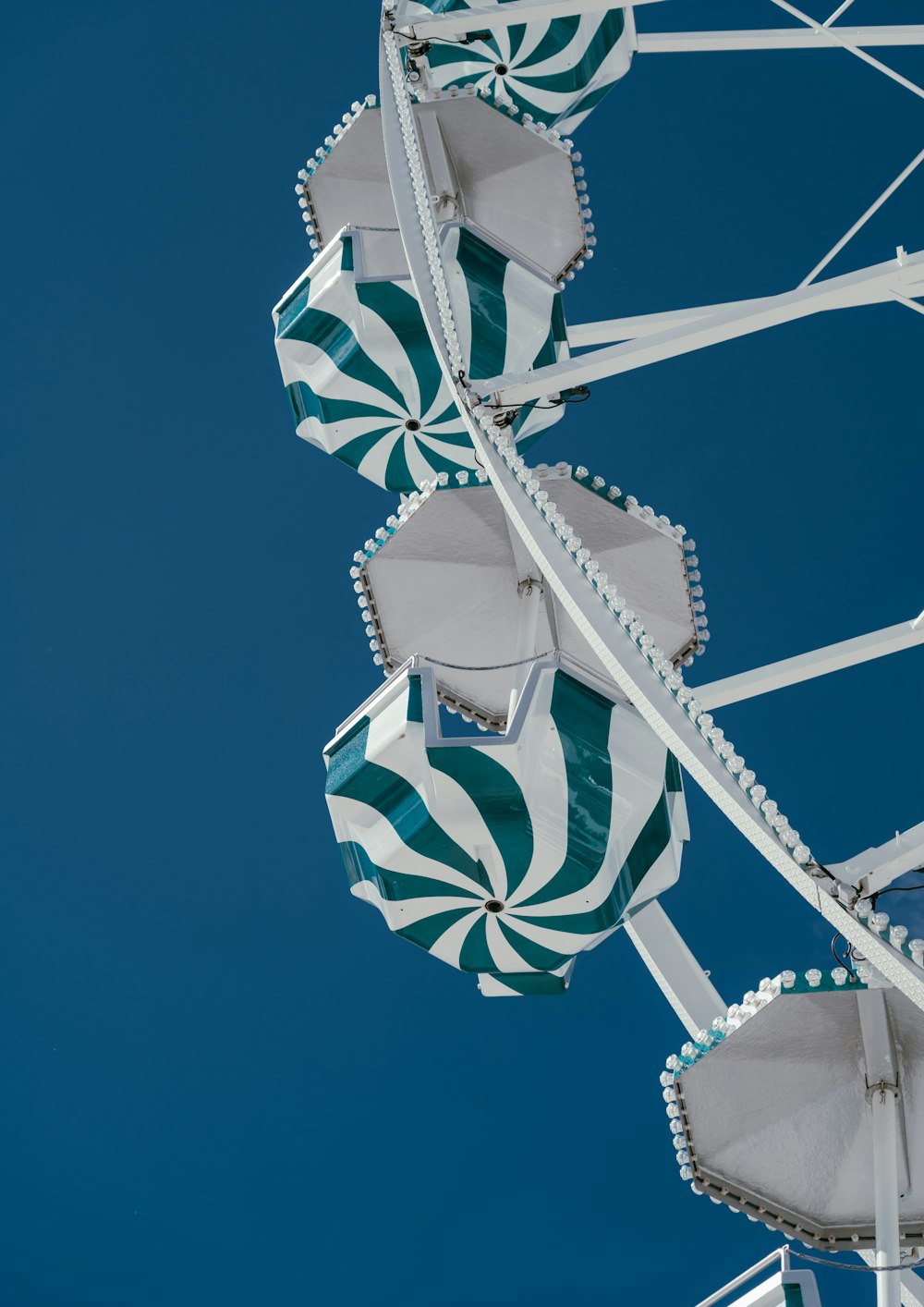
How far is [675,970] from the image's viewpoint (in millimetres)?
9961

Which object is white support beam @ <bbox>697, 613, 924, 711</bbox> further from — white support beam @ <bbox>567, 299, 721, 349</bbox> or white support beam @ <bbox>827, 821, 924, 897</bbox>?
white support beam @ <bbox>567, 299, 721, 349</bbox>

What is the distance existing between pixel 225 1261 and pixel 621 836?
291 inches

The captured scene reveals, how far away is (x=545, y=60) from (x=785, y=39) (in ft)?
7.34

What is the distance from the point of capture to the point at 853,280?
8.42 m

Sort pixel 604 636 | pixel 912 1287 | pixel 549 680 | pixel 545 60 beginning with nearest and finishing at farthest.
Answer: pixel 604 636
pixel 549 680
pixel 912 1287
pixel 545 60

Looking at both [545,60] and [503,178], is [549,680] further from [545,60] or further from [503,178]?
[545,60]

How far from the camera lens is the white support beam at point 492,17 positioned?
1000 cm

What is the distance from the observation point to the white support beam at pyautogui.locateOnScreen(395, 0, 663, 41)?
1000 centimetres

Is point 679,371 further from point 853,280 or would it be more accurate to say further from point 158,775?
point 853,280

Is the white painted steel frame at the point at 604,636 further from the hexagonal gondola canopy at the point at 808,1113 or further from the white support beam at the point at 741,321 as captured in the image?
the hexagonal gondola canopy at the point at 808,1113

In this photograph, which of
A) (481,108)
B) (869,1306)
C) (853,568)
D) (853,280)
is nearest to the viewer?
(853,280)

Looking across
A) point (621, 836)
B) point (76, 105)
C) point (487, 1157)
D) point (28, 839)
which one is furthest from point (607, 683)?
point (76, 105)

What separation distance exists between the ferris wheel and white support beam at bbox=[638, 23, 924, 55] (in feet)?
0.07

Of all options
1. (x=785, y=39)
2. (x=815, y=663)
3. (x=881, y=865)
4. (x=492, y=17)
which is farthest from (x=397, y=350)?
(x=881, y=865)
